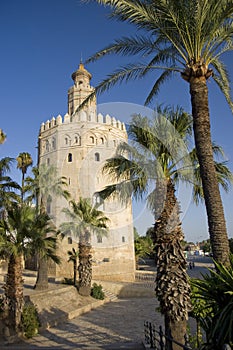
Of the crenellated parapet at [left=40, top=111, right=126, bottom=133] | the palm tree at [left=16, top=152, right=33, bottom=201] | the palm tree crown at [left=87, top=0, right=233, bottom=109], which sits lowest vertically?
the palm tree crown at [left=87, top=0, right=233, bottom=109]

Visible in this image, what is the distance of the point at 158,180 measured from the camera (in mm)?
7352

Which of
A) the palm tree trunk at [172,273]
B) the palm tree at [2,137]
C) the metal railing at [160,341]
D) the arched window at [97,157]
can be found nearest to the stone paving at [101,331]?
the metal railing at [160,341]

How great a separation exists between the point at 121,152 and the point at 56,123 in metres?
22.5

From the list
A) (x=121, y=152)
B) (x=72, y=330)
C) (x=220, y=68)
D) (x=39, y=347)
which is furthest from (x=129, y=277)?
(x=220, y=68)

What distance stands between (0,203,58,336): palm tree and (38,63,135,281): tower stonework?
15.6m

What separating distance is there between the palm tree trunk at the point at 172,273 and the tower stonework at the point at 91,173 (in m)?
19.0

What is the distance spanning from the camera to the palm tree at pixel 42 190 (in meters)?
17.2

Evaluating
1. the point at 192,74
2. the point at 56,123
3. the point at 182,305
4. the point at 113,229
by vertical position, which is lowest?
the point at 182,305

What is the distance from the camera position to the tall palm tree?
6.43 m

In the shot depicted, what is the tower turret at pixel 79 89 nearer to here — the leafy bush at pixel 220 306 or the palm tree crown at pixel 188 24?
the palm tree crown at pixel 188 24

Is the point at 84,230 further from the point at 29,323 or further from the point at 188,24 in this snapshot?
the point at 188,24

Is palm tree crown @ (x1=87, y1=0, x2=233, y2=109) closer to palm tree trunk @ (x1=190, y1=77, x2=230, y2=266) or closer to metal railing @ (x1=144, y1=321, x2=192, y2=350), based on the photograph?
palm tree trunk @ (x1=190, y1=77, x2=230, y2=266)

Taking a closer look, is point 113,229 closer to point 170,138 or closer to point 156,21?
point 170,138

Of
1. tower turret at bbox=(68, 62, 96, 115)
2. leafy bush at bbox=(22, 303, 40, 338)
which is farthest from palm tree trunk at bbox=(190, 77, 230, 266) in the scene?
tower turret at bbox=(68, 62, 96, 115)
